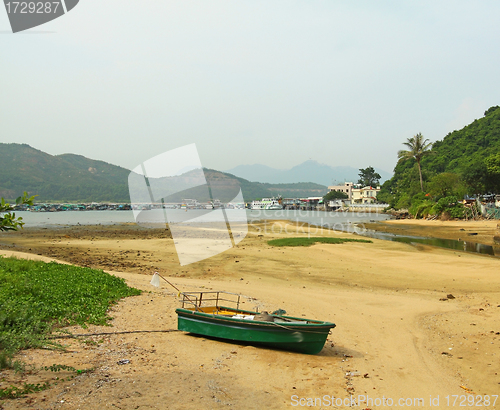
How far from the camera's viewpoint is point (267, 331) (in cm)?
809

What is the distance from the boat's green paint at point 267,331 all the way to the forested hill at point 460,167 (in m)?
60.7

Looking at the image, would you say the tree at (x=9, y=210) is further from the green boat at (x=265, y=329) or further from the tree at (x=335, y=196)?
the tree at (x=335, y=196)

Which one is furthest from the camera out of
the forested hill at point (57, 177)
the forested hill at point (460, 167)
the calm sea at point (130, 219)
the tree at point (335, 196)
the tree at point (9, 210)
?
the tree at point (335, 196)

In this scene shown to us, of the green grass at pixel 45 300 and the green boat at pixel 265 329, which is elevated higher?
the green grass at pixel 45 300

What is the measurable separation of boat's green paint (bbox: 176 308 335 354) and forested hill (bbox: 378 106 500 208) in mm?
60652

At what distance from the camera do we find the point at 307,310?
12.1 meters

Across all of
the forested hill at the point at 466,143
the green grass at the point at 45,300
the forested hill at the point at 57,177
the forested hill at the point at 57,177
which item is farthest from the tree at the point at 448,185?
the forested hill at the point at 57,177

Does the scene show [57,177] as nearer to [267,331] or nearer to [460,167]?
[460,167]

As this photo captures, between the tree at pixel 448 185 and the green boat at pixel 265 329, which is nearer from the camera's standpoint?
the green boat at pixel 265 329

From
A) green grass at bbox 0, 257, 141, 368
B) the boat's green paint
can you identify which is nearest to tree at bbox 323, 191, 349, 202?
green grass at bbox 0, 257, 141, 368

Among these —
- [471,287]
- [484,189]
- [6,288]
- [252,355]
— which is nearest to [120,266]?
[6,288]

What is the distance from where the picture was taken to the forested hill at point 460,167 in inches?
2357

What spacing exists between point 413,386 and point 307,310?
207 inches

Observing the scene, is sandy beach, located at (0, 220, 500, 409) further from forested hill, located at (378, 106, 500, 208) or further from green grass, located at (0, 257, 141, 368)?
forested hill, located at (378, 106, 500, 208)
